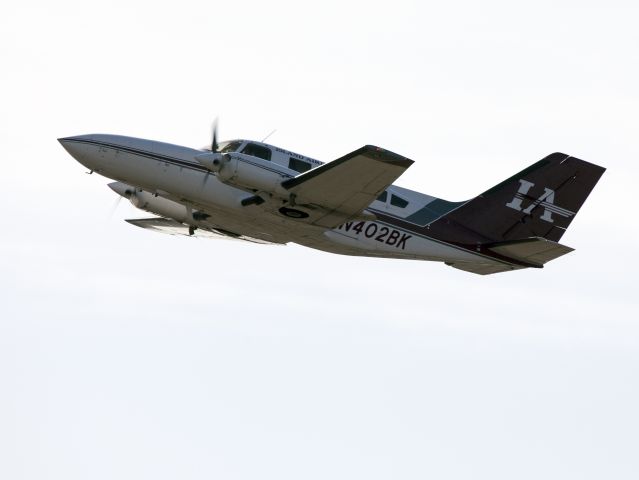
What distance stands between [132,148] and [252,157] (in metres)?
3.55

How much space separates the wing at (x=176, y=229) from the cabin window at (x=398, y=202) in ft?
13.9

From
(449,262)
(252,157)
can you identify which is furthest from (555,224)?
(252,157)

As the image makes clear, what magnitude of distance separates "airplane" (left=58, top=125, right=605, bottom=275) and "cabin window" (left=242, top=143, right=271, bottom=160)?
28mm

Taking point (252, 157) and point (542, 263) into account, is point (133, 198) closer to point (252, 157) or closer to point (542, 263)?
point (252, 157)

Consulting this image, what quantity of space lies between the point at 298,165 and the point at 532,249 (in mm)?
7364

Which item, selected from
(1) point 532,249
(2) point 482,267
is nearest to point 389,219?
(2) point 482,267

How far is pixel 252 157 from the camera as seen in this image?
3184 centimetres

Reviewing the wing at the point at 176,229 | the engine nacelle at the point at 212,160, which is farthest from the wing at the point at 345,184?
the wing at the point at 176,229

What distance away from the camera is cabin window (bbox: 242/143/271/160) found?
3234cm

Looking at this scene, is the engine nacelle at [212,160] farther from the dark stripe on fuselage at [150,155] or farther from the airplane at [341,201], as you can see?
the dark stripe on fuselage at [150,155]

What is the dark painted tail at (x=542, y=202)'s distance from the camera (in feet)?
120

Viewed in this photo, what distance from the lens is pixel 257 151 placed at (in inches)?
1278

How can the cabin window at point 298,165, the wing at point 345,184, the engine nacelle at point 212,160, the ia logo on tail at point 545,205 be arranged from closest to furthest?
the wing at point 345,184, the engine nacelle at point 212,160, the cabin window at point 298,165, the ia logo on tail at point 545,205

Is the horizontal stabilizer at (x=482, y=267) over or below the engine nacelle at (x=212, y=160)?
below
